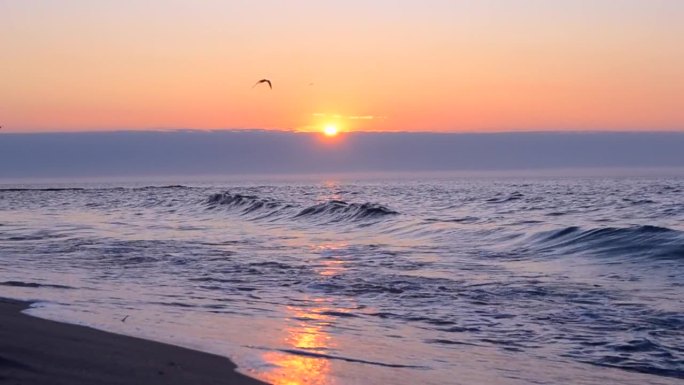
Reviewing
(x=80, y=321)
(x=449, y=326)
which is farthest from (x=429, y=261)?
(x=80, y=321)

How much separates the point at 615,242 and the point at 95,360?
435 inches

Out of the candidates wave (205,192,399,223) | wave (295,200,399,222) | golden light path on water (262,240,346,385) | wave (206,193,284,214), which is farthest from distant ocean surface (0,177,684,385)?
wave (206,193,284,214)

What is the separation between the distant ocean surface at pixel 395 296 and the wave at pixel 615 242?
5cm

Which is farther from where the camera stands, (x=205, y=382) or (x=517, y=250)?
(x=517, y=250)

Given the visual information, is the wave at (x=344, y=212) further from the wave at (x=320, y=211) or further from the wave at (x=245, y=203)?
the wave at (x=245, y=203)

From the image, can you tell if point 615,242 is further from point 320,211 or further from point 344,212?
point 320,211

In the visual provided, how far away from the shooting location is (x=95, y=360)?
5449mm

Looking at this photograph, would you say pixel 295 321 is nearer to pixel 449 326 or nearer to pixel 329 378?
pixel 449 326

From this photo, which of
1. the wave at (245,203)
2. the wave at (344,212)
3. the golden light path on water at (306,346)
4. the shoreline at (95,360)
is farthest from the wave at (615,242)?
the wave at (245,203)

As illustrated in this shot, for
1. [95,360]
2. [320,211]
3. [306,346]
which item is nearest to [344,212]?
[320,211]

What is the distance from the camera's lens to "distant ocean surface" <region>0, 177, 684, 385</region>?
6309mm

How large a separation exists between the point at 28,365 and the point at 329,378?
1849mm

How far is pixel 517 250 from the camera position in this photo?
49.8 ft

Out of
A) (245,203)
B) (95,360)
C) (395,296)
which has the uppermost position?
(95,360)
